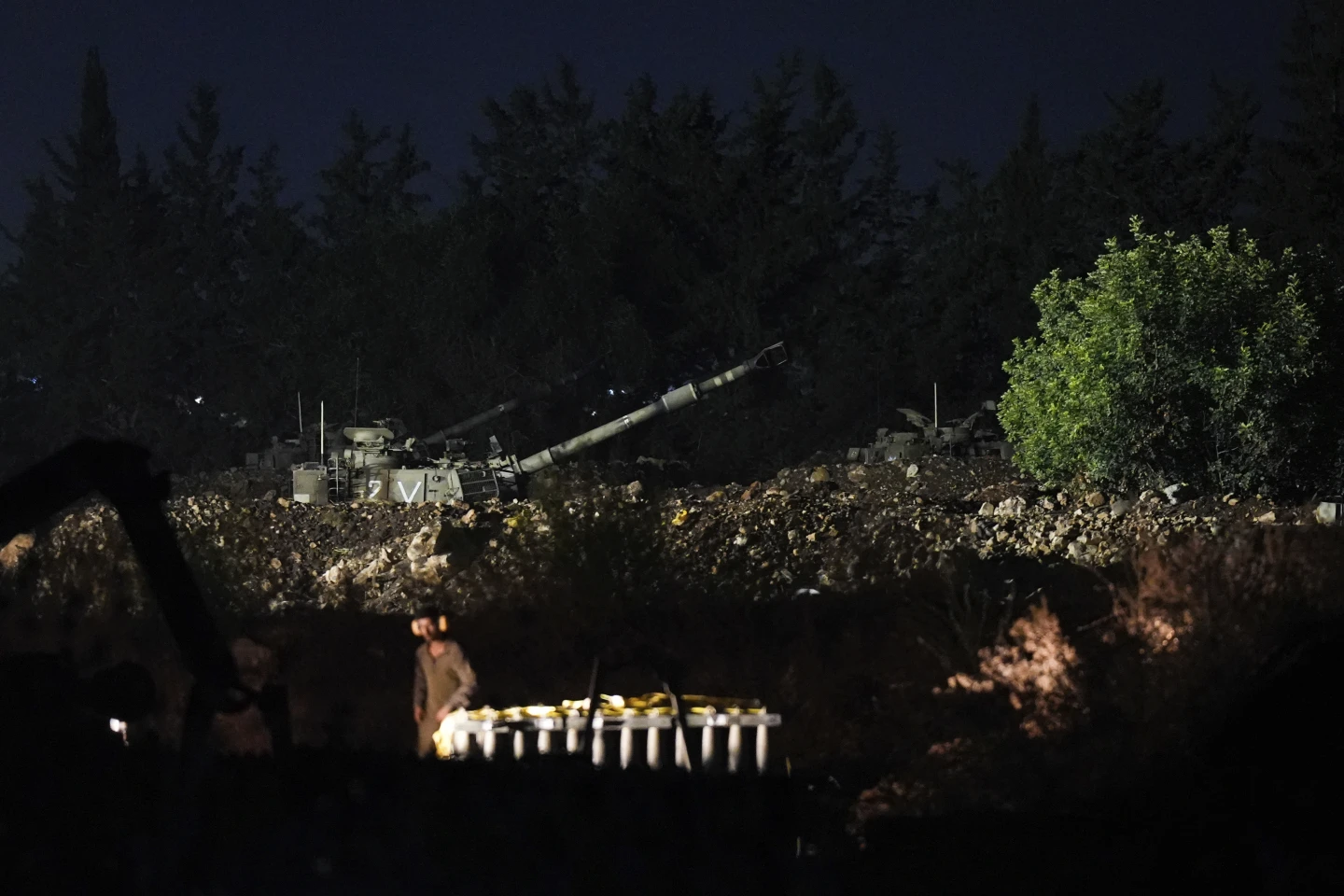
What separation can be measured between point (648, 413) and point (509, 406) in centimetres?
844

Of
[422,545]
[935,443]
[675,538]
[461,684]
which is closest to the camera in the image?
[461,684]

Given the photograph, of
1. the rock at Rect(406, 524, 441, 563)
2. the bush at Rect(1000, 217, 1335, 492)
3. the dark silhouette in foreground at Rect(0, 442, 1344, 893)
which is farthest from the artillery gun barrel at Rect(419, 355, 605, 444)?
the dark silhouette in foreground at Rect(0, 442, 1344, 893)

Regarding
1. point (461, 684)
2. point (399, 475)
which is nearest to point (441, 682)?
point (461, 684)

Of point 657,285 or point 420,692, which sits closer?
point 420,692

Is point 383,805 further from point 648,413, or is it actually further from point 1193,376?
point 648,413

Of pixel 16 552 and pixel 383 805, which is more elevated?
pixel 16 552

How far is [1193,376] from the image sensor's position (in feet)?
95.0

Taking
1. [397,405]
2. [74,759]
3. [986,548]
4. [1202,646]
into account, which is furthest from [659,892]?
[397,405]

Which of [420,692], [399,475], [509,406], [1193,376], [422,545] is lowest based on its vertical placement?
[420,692]

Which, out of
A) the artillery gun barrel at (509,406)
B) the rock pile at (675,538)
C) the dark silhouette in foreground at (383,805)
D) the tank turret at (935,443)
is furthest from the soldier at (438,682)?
the artillery gun barrel at (509,406)

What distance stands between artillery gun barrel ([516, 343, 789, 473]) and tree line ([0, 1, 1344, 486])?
40.9ft

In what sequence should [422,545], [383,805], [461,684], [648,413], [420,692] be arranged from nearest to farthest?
1. [383,805]
2. [461,684]
3. [420,692]
4. [422,545]
5. [648,413]

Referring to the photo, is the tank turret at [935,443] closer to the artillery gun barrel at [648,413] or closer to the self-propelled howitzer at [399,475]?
the artillery gun barrel at [648,413]

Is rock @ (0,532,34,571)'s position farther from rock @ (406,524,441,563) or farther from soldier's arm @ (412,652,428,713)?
soldier's arm @ (412,652,428,713)
